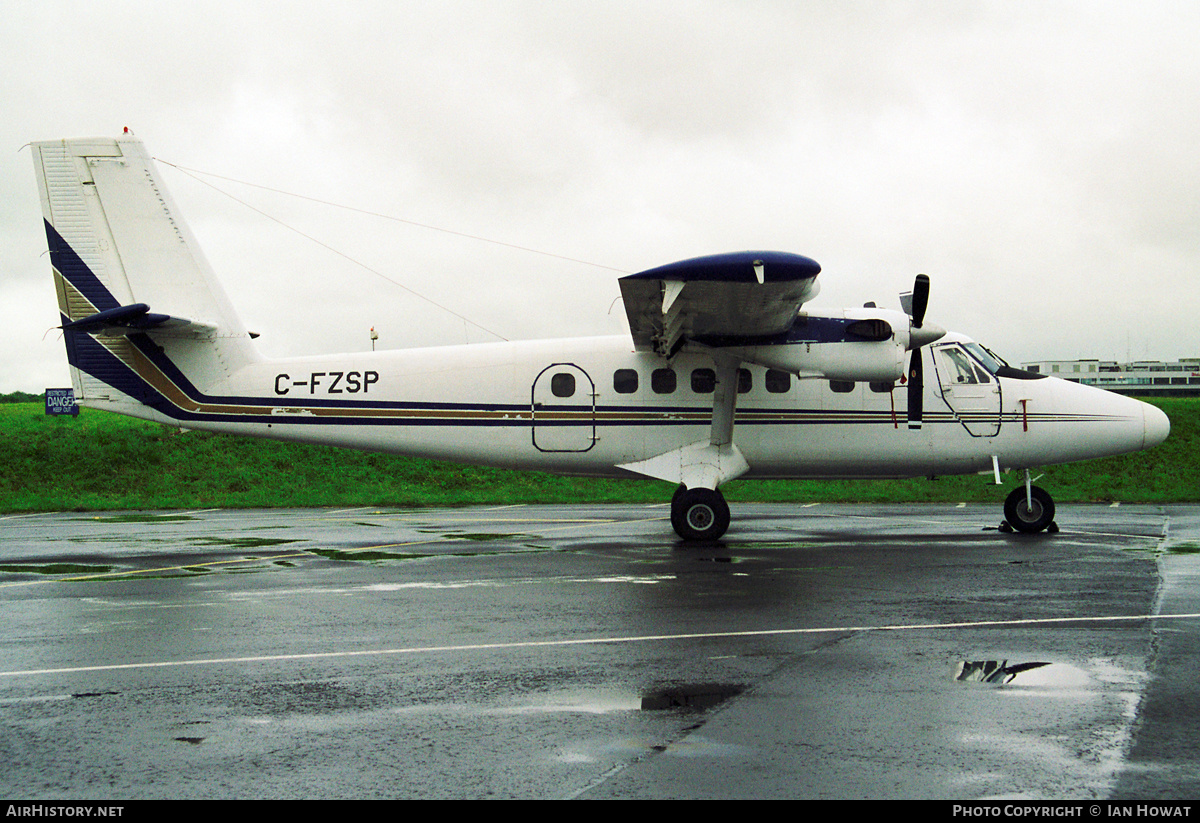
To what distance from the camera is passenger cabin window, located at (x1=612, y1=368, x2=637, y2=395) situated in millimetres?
16859

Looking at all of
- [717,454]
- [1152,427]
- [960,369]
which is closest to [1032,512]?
[1152,427]

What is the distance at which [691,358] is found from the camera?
16.8 m

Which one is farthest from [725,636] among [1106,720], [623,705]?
[1106,720]

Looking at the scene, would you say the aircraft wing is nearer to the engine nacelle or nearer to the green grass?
the engine nacelle

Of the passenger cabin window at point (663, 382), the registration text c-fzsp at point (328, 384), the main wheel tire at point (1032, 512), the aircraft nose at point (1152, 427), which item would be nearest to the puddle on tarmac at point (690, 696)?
the passenger cabin window at point (663, 382)

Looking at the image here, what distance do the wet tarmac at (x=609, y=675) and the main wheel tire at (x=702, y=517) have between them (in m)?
1.65

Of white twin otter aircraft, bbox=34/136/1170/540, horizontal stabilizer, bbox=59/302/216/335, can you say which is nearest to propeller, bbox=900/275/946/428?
white twin otter aircraft, bbox=34/136/1170/540

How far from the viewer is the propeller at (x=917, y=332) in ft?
50.1

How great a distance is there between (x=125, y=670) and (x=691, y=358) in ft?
36.8

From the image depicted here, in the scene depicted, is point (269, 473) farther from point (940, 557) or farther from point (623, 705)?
point (623, 705)

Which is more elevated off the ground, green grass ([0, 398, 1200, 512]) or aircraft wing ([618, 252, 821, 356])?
aircraft wing ([618, 252, 821, 356])

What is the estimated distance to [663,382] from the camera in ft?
55.1

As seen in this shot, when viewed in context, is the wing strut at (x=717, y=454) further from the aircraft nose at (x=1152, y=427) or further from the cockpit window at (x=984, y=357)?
Answer: the aircraft nose at (x=1152, y=427)

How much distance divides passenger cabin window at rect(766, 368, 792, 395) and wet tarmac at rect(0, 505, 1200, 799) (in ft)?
11.6
